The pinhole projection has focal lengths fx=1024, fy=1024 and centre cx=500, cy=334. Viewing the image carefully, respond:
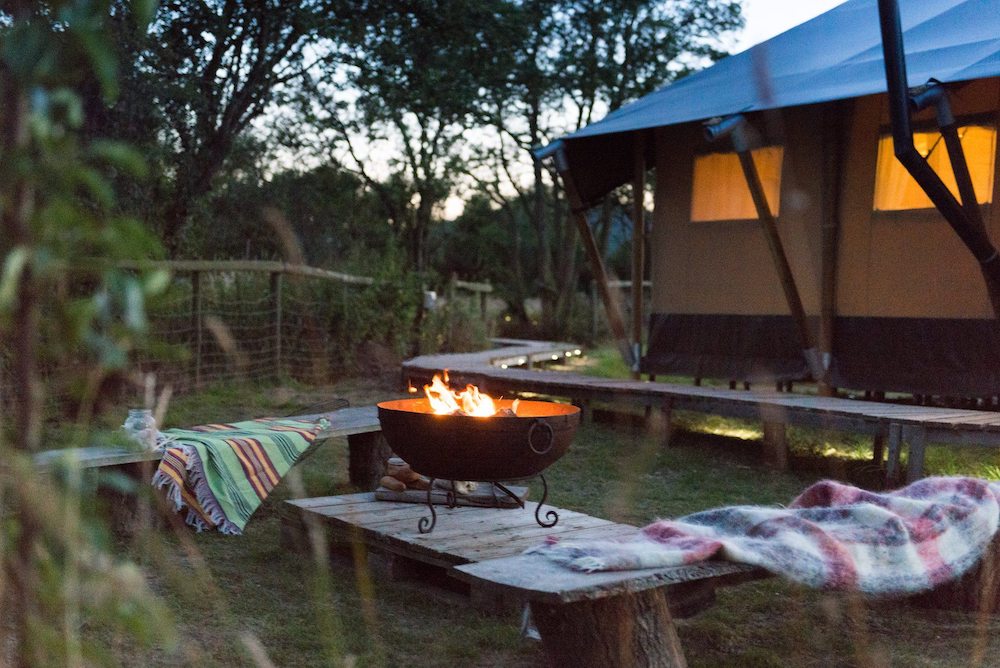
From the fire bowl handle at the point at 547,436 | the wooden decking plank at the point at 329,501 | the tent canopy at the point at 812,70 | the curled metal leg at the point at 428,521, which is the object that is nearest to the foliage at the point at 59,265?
the fire bowl handle at the point at 547,436

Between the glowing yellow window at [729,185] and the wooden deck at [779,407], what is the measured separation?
179cm

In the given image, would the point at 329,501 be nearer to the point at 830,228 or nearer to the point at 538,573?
the point at 538,573

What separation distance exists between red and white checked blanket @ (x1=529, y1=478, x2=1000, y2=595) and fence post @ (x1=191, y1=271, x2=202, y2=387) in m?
6.13

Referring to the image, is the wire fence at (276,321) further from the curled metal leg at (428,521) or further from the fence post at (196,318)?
the curled metal leg at (428,521)

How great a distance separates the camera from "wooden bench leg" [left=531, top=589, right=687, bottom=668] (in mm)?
A: 2635

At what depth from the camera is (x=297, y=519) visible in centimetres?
410

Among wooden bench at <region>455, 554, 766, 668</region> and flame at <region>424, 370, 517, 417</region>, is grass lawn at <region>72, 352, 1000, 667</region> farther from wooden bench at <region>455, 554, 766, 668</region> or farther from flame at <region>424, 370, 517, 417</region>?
flame at <region>424, 370, 517, 417</region>

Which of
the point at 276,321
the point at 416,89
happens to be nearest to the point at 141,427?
the point at 276,321

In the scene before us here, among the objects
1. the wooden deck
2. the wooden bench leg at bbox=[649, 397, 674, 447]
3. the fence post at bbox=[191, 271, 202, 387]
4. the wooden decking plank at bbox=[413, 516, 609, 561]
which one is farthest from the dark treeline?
the wooden decking plank at bbox=[413, 516, 609, 561]

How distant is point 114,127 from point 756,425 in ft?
19.4

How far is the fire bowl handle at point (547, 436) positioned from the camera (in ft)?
11.7

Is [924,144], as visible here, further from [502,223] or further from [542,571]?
[502,223]

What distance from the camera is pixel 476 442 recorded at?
3.54 m

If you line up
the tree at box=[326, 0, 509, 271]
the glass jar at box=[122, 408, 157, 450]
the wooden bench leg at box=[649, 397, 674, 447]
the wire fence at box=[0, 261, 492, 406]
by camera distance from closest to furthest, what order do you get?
the glass jar at box=[122, 408, 157, 450] → the wooden bench leg at box=[649, 397, 674, 447] → the wire fence at box=[0, 261, 492, 406] → the tree at box=[326, 0, 509, 271]
